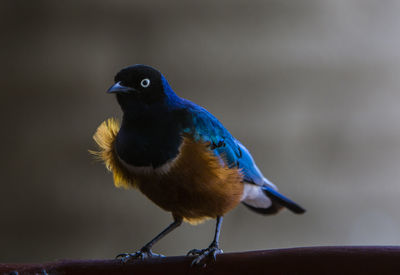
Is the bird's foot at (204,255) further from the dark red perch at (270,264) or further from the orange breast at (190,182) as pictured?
the orange breast at (190,182)

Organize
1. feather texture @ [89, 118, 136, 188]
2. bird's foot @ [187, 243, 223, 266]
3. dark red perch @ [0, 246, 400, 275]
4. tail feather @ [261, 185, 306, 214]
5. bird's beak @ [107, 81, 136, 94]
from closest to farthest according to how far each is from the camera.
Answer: dark red perch @ [0, 246, 400, 275] < bird's foot @ [187, 243, 223, 266] < bird's beak @ [107, 81, 136, 94] < feather texture @ [89, 118, 136, 188] < tail feather @ [261, 185, 306, 214]

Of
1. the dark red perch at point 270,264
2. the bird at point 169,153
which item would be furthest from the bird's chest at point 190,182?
the dark red perch at point 270,264

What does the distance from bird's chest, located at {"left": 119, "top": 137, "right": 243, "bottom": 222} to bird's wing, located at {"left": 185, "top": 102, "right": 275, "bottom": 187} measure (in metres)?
0.03

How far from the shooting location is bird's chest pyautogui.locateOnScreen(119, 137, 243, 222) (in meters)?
1.28

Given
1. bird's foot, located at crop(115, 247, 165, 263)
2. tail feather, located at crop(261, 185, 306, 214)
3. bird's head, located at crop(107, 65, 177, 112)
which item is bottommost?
bird's foot, located at crop(115, 247, 165, 263)

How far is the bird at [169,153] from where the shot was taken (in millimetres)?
1263

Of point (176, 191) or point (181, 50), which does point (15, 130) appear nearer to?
point (181, 50)

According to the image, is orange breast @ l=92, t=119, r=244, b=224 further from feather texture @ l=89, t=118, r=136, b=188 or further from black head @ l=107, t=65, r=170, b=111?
black head @ l=107, t=65, r=170, b=111

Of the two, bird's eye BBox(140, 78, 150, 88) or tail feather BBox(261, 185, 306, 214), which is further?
tail feather BBox(261, 185, 306, 214)

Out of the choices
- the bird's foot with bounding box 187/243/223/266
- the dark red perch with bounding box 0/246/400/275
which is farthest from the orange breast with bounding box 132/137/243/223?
the dark red perch with bounding box 0/246/400/275

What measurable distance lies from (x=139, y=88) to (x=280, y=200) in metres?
0.68

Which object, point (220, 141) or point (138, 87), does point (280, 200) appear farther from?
point (138, 87)

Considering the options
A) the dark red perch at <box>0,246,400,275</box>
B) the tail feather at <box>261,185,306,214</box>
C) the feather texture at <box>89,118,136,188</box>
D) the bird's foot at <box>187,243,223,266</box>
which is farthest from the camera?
the tail feather at <box>261,185,306,214</box>

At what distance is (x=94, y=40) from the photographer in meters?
2.84
